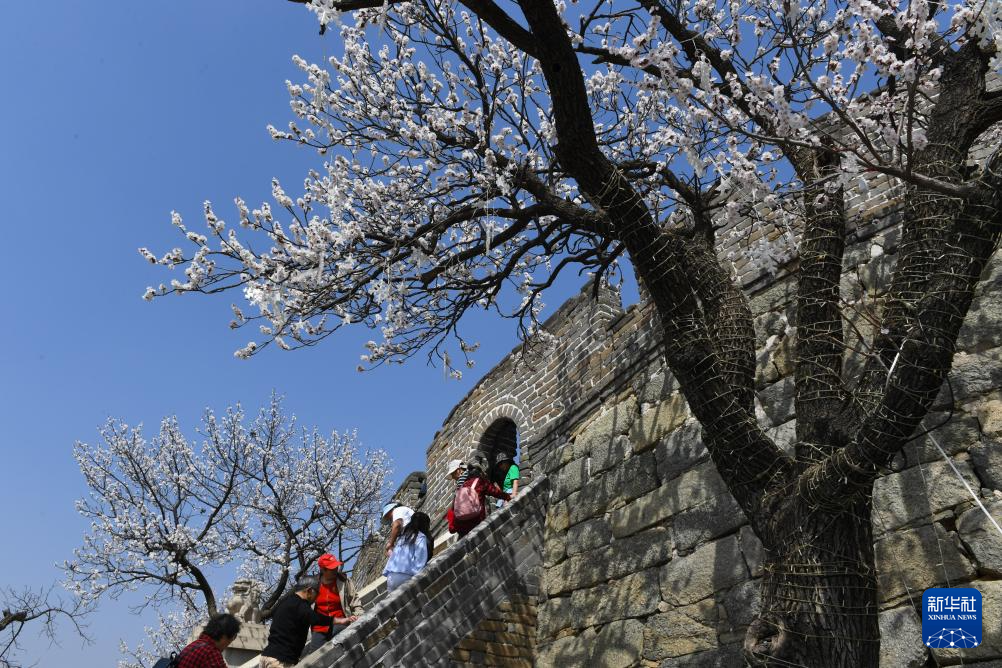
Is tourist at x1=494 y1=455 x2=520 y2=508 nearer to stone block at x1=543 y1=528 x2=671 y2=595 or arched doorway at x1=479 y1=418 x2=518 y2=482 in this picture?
stone block at x1=543 y1=528 x2=671 y2=595

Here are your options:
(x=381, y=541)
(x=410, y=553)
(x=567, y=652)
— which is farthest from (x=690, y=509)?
(x=381, y=541)

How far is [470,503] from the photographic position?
7570mm

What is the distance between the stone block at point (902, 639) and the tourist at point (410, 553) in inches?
160

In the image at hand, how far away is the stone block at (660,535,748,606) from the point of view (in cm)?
497

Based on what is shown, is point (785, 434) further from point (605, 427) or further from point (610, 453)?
point (605, 427)

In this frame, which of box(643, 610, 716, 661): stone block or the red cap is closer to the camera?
box(643, 610, 716, 661): stone block

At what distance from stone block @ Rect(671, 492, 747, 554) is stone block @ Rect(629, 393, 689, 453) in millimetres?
781

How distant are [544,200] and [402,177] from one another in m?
2.15

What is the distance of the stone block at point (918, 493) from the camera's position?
13.1 feet

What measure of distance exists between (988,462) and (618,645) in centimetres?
293

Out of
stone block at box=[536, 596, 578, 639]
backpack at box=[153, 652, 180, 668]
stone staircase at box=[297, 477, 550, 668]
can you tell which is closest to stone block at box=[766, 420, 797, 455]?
stone block at box=[536, 596, 578, 639]

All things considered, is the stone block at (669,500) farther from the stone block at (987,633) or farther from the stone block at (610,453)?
the stone block at (987,633)

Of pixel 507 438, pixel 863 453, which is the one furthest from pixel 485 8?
pixel 507 438

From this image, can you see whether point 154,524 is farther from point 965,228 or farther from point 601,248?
point 965,228
